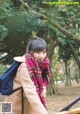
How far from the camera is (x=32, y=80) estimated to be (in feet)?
10.4

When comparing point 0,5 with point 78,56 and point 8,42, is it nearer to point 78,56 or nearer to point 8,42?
point 8,42

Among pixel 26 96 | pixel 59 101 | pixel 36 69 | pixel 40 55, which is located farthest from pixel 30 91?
pixel 59 101

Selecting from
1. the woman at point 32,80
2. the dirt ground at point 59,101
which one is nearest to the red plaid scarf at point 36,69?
the woman at point 32,80

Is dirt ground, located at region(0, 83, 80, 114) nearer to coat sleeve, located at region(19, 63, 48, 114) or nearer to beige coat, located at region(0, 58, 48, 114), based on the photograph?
beige coat, located at region(0, 58, 48, 114)

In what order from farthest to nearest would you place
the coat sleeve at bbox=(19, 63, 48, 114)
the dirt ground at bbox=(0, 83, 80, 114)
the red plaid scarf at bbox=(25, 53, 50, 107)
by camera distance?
the dirt ground at bbox=(0, 83, 80, 114), the red plaid scarf at bbox=(25, 53, 50, 107), the coat sleeve at bbox=(19, 63, 48, 114)

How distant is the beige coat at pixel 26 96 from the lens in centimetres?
305

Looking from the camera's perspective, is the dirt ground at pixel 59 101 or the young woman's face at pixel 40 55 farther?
the dirt ground at pixel 59 101

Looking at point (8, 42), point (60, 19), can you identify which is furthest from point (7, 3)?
point (8, 42)

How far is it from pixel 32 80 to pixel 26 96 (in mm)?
140

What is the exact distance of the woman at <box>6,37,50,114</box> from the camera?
3.08 m

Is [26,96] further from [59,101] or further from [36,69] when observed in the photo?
[59,101]

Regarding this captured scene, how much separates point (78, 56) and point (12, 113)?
21.5 metres

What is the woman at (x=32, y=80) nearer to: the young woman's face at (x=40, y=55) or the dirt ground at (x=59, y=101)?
the young woman's face at (x=40, y=55)

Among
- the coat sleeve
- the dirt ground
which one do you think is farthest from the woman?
the dirt ground
